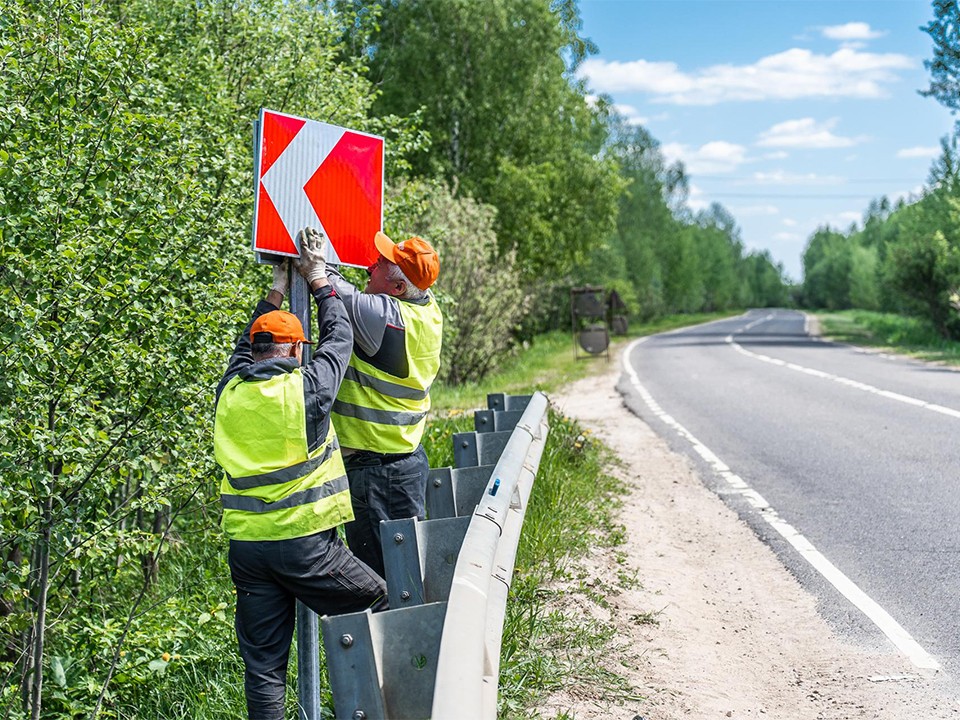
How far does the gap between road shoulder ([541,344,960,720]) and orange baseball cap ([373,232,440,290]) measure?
193cm

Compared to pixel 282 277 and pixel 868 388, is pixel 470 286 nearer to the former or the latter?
pixel 868 388

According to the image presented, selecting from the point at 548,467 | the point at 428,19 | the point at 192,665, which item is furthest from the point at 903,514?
the point at 428,19

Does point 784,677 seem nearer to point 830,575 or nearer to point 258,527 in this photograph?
point 830,575

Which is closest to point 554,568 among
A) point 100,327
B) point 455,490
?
point 455,490

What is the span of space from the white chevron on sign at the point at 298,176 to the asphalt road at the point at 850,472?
137 inches


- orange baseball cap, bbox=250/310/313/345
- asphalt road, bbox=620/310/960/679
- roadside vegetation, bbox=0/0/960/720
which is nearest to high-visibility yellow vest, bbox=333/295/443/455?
orange baseball cap, bbox=250/310/313/345

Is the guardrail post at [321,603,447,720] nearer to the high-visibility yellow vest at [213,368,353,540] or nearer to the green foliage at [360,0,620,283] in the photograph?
the high-visibility yellow vest at [213,368,353,540]

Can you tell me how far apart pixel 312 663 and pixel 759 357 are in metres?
24.1

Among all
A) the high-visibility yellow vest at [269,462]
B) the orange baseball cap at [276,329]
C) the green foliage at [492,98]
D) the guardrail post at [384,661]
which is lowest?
the guardrail post at [384,661]

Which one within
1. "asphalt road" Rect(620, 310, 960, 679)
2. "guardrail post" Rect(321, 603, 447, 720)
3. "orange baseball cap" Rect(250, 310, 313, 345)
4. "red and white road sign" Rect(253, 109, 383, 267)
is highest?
"red and white road sign" Rect(253, 109, 383, 267)

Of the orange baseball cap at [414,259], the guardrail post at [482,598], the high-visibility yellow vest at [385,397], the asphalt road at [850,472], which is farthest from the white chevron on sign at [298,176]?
the asphalt road at [850,472]

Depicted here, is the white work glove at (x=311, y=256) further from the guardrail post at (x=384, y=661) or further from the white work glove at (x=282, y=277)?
the guardrail post at (x=384, y=661)

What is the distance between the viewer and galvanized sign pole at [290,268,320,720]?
Answer: 365 centimetres

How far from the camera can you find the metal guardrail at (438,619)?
246cm
